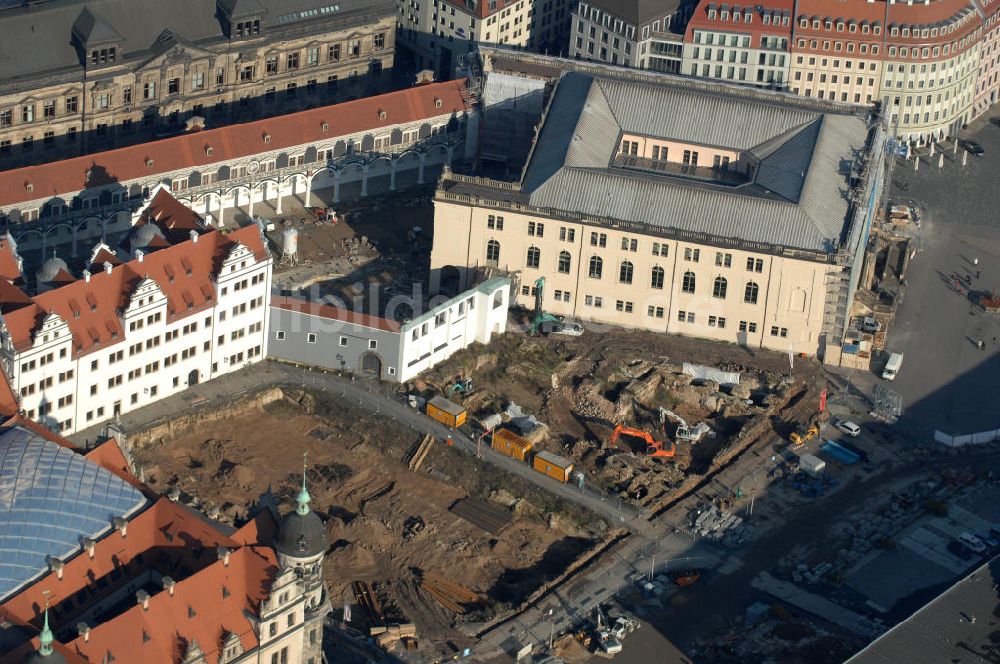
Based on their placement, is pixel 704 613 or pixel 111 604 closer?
pixel 111 604

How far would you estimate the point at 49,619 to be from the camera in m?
167

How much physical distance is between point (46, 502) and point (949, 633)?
7108 cm

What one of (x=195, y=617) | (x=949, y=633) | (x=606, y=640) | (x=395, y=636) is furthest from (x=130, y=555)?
(x=949, y=633)

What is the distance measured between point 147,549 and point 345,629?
20242 millimetres

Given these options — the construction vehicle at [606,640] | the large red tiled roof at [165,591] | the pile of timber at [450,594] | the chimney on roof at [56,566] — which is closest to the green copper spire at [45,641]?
the large red tiled roof at [165,591]

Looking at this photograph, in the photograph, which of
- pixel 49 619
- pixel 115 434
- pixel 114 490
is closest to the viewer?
pixel 49 619

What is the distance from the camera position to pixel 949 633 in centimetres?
18188

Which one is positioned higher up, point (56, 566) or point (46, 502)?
point (46, 502)

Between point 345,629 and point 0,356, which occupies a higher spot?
point 0,356

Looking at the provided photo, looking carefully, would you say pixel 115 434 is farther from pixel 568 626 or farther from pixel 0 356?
pixel 568 626

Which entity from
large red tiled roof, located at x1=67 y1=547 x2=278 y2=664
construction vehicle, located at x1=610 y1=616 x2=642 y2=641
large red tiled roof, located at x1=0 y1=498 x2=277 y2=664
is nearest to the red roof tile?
large red tiled roof, located at x1=0 y1=498 x2=277 y2=664

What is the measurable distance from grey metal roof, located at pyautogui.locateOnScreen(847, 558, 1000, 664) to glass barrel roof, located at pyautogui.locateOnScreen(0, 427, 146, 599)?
58.4 metres

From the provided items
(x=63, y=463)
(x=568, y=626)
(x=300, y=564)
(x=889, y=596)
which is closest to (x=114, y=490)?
(x=63, y=463)

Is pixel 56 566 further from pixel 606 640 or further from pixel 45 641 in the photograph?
pixel 606 640
